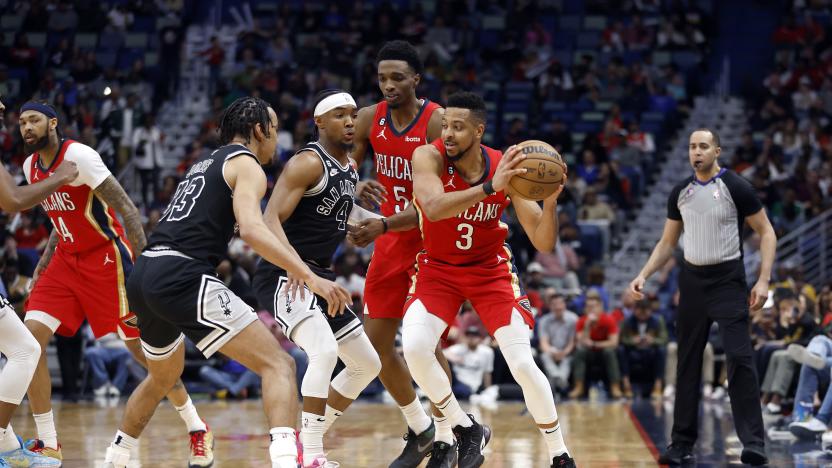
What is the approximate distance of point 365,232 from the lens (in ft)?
21.5

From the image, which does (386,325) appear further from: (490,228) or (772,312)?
(772,312)

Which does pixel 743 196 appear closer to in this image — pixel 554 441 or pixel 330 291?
pixel 554 441

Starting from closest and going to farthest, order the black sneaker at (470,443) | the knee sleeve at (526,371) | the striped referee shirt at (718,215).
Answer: the knee sleeve at (526,371)
the black sneaker at (470,443)
the striped referee shirt at (718,215)

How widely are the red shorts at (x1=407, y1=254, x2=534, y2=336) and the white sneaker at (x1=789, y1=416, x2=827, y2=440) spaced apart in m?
3.44

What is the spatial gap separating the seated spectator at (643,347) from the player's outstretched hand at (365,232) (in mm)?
7447

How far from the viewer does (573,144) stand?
1877 cm

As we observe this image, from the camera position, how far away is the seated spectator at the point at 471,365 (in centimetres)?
1311

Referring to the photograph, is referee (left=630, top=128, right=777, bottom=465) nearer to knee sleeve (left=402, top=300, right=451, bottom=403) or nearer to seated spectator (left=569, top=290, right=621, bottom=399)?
knee sleeve (left=402, top=300, right=451, bottom=403)

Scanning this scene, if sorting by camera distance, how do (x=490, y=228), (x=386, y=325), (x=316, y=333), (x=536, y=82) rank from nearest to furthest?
(x=316, y=333), (x=490, y=228), (x=386, y=325), (x=536, y=82)

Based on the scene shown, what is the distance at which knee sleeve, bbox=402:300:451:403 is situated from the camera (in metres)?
6.34

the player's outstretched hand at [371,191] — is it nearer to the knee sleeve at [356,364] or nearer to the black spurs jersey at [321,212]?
the black spurs jersey at [321,212]

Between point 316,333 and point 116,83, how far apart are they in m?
14.6

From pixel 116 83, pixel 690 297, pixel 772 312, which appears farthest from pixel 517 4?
pixel 690 297

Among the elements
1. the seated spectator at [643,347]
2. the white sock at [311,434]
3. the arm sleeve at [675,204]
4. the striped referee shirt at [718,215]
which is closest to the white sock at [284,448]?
the white sock at [311,434]
